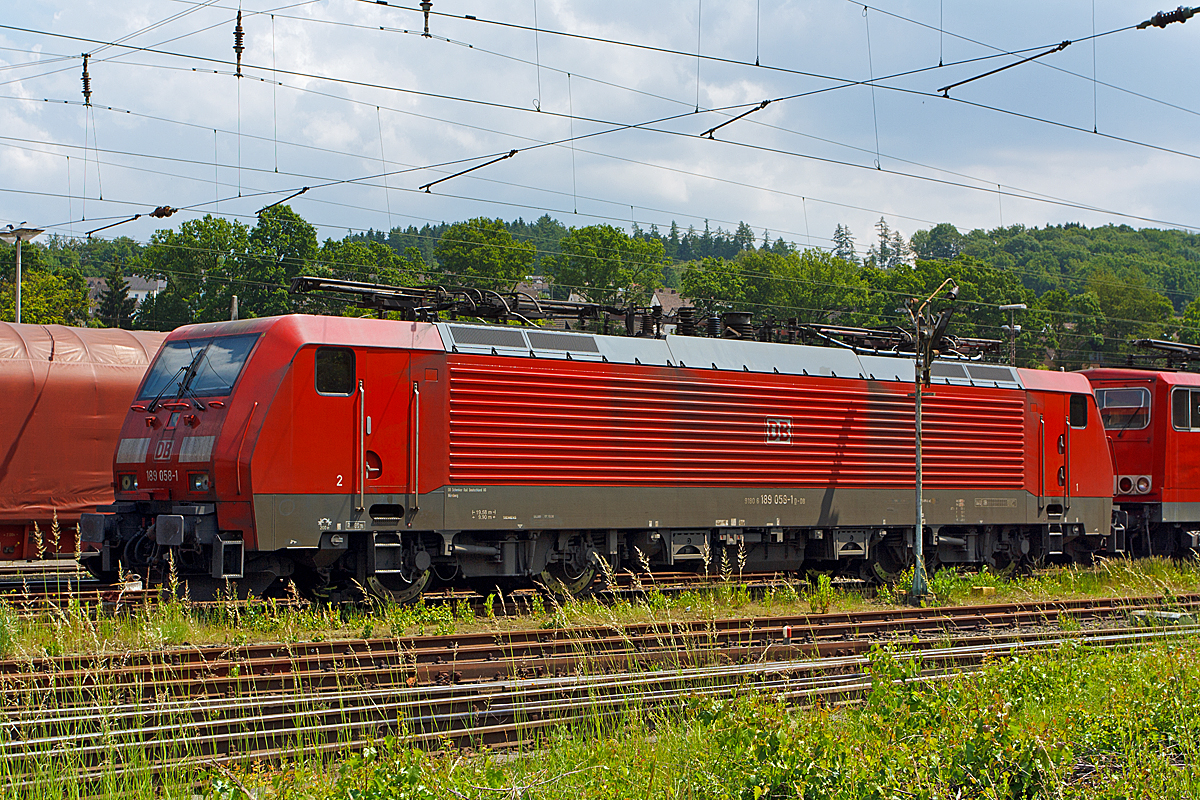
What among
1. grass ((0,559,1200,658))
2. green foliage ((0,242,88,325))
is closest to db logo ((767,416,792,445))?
grass ((0,559,1200,658))

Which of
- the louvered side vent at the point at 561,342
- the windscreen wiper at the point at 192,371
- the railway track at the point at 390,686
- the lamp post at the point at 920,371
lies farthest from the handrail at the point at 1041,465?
the windscreen wiper at the point at 192,371

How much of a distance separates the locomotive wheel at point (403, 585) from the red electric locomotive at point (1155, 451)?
545 inches

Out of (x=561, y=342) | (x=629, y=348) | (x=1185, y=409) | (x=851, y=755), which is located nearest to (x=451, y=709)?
(x=851, y=755)

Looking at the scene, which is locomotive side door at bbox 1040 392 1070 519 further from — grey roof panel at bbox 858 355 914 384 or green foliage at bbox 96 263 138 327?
green foliage at bbox 96 263 138 327

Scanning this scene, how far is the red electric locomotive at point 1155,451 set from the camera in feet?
68.0

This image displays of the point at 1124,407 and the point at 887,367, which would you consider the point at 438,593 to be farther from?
the point at 1124,407

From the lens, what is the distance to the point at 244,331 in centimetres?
1267

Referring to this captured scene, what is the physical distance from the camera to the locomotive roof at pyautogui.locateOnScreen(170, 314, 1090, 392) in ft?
41.5

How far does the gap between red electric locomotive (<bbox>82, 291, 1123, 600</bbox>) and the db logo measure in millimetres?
32

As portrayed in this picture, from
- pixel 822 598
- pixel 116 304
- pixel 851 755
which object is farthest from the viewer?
pixel 116 304

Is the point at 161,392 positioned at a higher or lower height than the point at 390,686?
higher

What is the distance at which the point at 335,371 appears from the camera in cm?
1252

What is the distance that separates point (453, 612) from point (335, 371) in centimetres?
343

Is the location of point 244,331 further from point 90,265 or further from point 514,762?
point 90,265
